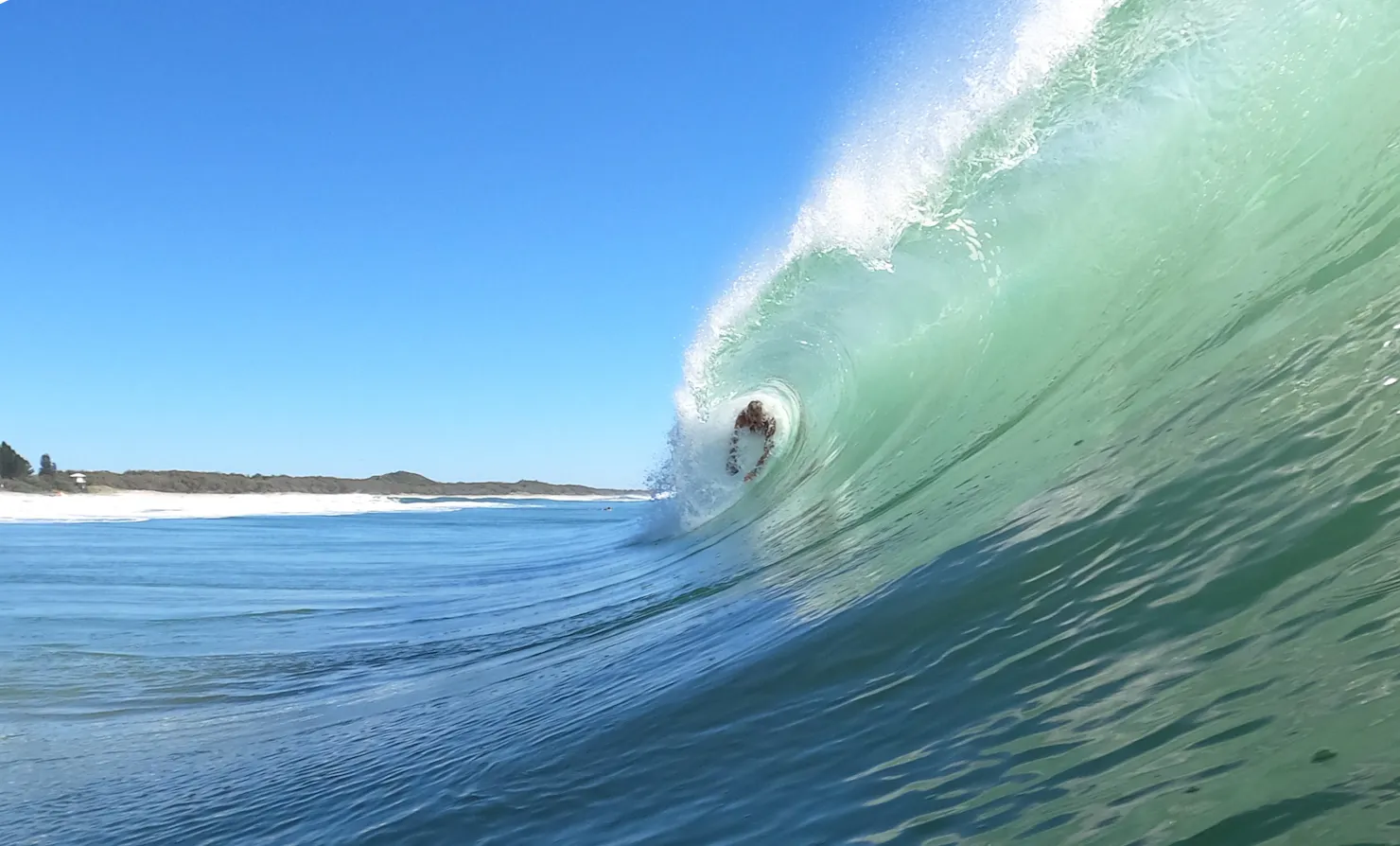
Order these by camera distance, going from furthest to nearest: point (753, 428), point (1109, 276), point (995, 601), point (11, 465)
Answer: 1. point (11, 465)
2. point (753, 428)
3. point (1109, 276)
4. point (995, 601)

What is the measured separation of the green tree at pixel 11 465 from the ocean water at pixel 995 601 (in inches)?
2164

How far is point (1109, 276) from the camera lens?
6957 millimetres

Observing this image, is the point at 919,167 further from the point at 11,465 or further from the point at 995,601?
the point at 11,465

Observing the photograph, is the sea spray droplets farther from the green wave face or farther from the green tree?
the green tree

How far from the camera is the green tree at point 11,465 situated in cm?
5575

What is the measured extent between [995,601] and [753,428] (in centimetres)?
1048

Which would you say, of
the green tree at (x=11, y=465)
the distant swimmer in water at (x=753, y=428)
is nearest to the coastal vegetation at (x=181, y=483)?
the green tree at (x=11, y=465)

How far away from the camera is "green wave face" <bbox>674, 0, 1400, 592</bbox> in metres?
4.17

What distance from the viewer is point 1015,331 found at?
7.89 metres

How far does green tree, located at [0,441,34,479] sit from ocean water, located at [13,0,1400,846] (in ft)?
180

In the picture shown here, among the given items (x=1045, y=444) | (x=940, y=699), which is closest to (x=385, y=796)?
(x=940, y=699)

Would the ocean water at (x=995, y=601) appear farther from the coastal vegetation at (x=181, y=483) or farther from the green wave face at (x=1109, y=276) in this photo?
the coastal vegetation at (x=181, y=483)

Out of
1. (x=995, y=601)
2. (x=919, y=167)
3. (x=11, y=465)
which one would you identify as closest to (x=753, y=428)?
(x=919, y=167)

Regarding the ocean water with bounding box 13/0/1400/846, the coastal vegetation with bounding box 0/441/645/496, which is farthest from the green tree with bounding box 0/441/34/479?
the ocean water with bounding box 13/0/1400/846
